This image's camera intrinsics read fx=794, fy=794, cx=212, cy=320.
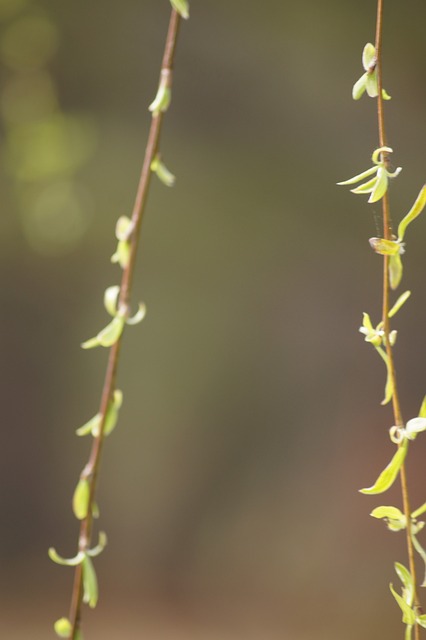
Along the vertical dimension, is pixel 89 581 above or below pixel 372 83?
below

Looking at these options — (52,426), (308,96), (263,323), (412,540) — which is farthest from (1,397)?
(412,540)

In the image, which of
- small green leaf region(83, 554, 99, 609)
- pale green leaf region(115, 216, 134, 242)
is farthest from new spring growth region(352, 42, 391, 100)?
small green leaf region(83, 554, 99, 609)

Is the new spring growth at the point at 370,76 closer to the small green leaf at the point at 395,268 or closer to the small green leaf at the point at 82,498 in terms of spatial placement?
the small green leaf at the point at 395,268

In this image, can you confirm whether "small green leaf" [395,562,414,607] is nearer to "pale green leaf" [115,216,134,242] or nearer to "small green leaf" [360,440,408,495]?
"small green leaf" [360,440,408,495]

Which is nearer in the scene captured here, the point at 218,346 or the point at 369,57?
the point at 369,57

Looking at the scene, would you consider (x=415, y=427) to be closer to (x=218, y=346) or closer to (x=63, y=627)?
(x=63, y=627)

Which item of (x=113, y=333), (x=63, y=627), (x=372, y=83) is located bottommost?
(x=63, y=627)

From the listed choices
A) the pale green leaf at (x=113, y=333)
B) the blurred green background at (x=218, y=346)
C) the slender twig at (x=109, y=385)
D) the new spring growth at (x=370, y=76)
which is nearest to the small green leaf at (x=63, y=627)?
the slender twig at (x=109, y=385)

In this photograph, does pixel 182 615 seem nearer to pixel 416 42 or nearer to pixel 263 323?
pixel 263 323

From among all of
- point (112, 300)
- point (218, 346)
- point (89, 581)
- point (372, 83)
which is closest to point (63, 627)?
point (89, 581)
